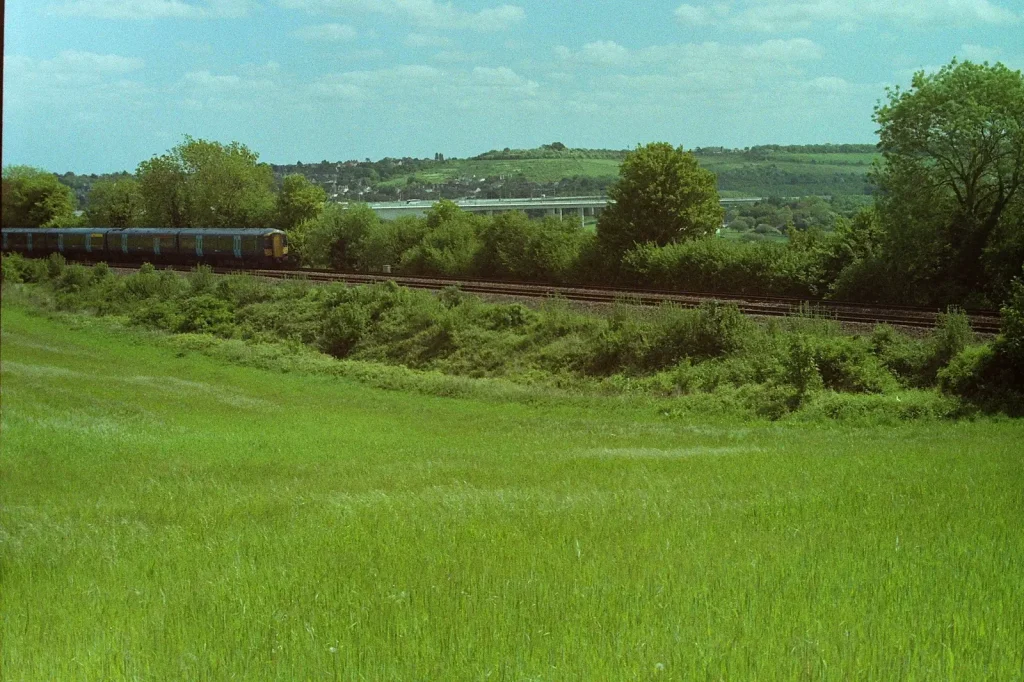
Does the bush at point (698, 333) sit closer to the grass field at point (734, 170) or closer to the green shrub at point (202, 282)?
the grass field at point (734, 170)

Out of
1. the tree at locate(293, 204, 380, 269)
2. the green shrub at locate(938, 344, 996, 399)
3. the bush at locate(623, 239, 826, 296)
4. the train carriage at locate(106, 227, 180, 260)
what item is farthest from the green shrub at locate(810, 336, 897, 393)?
the train carriage at locate(106, 227, 180, 260)

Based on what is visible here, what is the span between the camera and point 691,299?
23609 mm

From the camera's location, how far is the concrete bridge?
1363 inches

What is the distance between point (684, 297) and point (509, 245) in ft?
29.6

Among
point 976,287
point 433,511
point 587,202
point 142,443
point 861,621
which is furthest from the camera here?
point 587,202

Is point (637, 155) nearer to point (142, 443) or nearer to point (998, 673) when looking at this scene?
point (142, 443)

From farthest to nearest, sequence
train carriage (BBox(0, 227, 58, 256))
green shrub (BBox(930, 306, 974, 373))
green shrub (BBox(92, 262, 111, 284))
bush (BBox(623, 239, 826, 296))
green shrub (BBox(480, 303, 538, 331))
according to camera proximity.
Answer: train carriage (BBox(0, 227, 58, 256)) < green shrub (BBox(92, 262, 111, 284)) < bush (BBox(623, 239, 826, 296)) < green shrub (BBox(480, 303, 538, 331)) < green shrub (BBox(930, 306, 974, 373))

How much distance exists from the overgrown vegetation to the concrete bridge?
9.65m

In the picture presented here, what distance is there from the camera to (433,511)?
6988mm

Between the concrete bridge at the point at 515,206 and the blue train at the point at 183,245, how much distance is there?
4.33 meters

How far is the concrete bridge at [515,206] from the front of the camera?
34.6m

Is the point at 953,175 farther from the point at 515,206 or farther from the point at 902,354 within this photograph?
the point at 515,206

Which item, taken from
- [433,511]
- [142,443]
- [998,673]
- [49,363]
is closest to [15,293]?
[49,363]

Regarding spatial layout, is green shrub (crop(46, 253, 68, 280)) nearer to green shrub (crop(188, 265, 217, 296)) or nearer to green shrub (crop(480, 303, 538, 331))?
green shrub (crop(188, 265, 217, 296))
